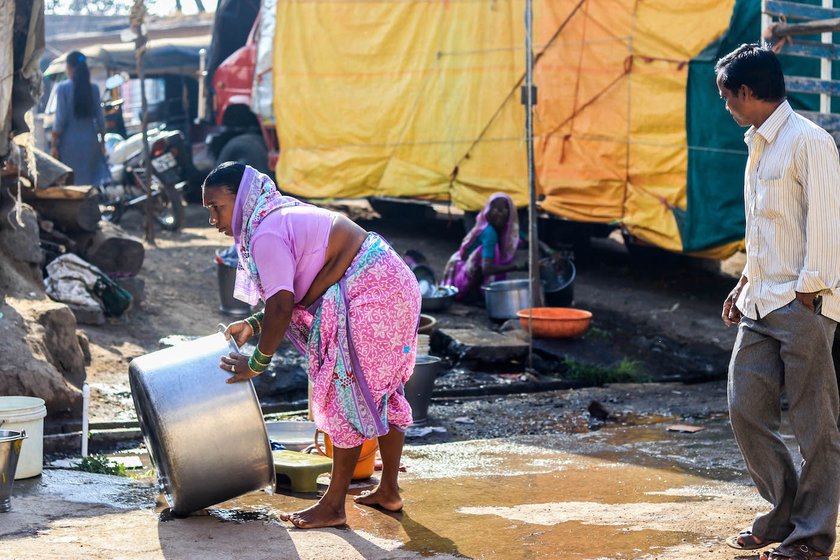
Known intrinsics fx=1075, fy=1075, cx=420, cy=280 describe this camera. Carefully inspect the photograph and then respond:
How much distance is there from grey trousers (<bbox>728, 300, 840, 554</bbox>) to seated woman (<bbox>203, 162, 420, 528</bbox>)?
128cm

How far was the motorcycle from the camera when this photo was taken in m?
13.0

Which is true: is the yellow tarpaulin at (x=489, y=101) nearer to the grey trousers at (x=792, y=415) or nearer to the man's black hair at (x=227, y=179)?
the grey trousers at (x=792, y=415)

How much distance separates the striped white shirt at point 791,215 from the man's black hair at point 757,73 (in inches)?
2.7

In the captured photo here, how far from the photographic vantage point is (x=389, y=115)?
487 inches

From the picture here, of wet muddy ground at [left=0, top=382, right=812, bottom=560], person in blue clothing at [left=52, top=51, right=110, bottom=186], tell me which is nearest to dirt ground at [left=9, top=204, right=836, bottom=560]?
wet muddy ground at [left=0, top=382, right=812, bottom=560]

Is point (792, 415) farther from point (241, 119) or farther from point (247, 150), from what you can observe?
point (241, 119)

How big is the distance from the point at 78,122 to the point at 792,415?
10.0 meters

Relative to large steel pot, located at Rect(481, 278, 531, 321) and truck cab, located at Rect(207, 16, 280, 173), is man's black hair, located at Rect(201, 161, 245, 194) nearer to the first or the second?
large steel pot, located at Rect(481, 278, 531, 321)

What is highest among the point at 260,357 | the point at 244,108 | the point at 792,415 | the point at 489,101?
the point at 489,101

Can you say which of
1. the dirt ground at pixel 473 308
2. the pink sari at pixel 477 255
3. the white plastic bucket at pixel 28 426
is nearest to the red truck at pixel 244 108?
the dirt ground at pixel 473 308

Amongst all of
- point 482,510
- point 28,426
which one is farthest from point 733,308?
point 28,426

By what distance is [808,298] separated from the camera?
3.41 meters

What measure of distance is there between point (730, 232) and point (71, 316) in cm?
548

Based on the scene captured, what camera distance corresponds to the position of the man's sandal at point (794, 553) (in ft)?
11.4
